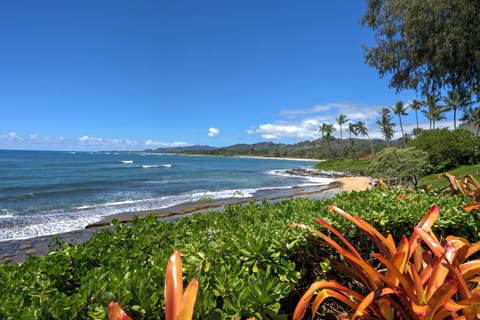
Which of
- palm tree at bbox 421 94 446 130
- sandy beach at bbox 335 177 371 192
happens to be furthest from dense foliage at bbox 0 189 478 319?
palm tree at bbox 421 94 446 130

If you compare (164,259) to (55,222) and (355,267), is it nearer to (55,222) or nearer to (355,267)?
(355,267)

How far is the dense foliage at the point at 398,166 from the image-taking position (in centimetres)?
1141

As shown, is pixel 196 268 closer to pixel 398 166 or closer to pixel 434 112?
pixel 398 166

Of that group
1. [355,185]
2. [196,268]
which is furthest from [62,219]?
[355,185]

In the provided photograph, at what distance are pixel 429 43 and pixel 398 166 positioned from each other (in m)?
6.89

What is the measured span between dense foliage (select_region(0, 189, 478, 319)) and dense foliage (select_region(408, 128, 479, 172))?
77.5 ft

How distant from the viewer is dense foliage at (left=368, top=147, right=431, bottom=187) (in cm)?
1141

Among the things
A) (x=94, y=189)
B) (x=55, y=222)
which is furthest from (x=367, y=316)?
(x=94, y=189)

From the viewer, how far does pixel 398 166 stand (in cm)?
1159

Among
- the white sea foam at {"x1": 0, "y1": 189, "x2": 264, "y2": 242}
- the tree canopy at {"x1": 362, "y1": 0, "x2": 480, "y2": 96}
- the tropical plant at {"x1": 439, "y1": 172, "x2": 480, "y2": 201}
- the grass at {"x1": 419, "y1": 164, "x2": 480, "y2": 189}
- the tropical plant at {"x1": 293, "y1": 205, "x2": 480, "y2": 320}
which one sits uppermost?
the tree canopy at {"x1": 362, "y1": 0, "x2": 480, "y2": 96}

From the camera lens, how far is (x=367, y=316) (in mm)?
1652

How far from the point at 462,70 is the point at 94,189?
2366 cm

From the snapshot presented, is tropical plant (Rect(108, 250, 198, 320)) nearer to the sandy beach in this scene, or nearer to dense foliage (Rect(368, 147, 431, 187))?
dense foliage (Rect(368, 147, 431, 187))

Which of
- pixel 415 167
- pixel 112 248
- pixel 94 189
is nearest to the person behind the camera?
pixel 112 248
